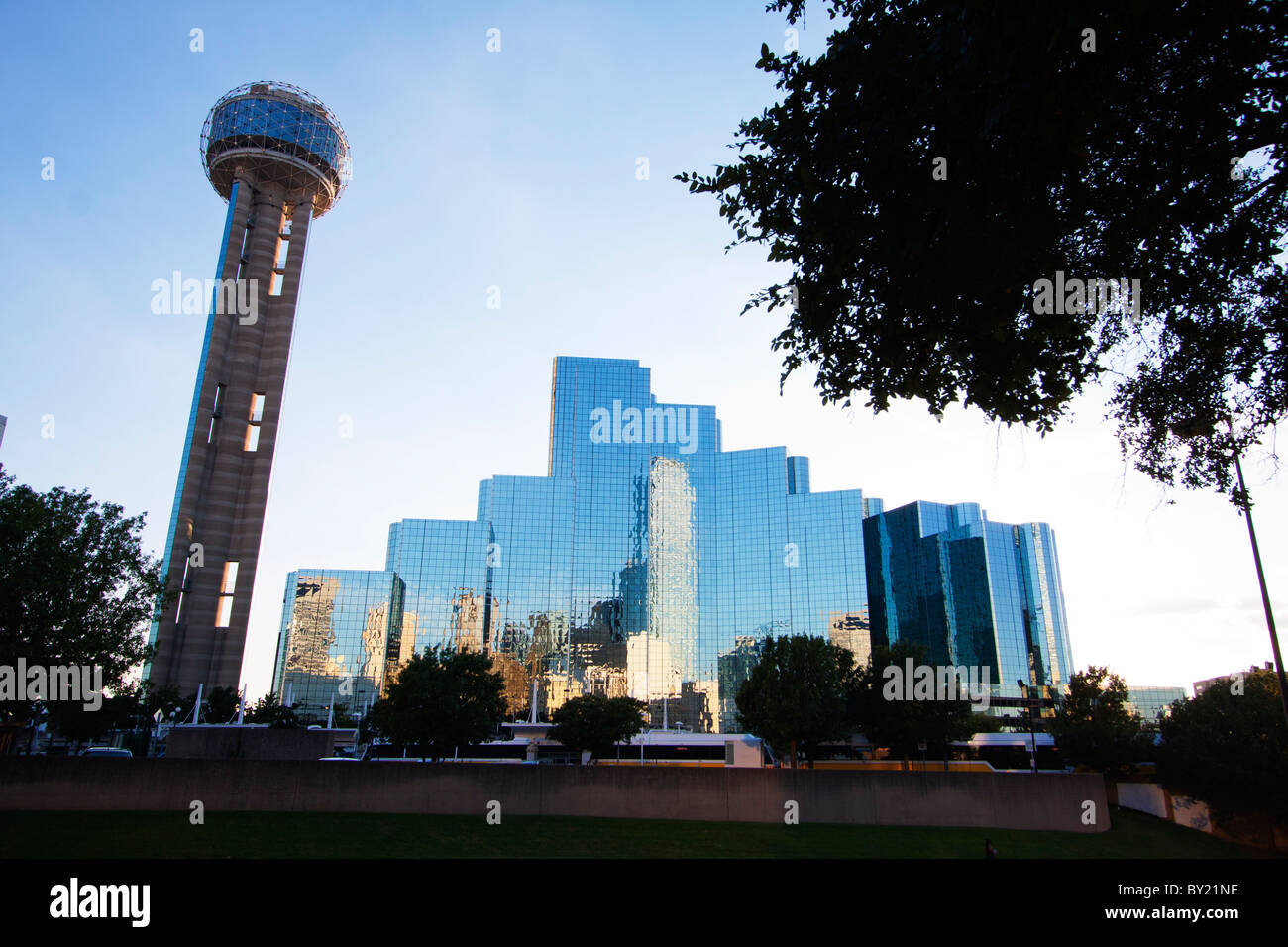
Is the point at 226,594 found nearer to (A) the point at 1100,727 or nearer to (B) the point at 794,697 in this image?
(B) the point at 794,697

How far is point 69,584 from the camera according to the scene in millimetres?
30844

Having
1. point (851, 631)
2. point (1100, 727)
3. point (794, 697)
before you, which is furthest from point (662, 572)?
point (1100, 727)

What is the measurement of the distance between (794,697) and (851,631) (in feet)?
306

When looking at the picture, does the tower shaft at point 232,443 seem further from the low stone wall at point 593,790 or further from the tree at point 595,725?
the low stone wall at point 593,790

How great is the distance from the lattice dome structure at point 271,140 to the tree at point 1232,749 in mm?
132286

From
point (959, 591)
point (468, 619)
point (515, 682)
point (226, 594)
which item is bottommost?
point (515, 682)

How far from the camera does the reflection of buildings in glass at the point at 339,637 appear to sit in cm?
16512

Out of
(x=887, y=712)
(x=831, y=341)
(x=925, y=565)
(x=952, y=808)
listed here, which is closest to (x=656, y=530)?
(x=925, y=565)

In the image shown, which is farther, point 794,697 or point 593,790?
point 794,697

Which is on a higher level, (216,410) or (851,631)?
(216,410)

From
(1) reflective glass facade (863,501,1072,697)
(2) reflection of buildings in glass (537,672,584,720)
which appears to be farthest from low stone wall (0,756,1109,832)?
(1) reflective glass facade (863,501,1072,697)

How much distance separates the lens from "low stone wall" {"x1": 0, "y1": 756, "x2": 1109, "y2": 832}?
27.8m

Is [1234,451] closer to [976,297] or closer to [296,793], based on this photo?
[976,297]

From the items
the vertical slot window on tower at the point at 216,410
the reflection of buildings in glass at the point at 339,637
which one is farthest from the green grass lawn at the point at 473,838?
the reflection of buildings in glass at the point at 339,637
